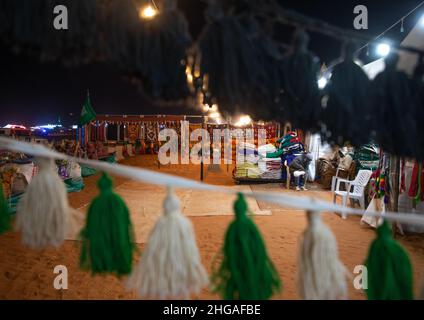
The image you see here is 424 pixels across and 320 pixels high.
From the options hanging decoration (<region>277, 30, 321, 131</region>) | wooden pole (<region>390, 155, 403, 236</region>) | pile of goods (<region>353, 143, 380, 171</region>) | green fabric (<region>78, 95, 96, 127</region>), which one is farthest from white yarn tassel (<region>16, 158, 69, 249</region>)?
green fabric (<region>78, 95, 96, 127</region>)

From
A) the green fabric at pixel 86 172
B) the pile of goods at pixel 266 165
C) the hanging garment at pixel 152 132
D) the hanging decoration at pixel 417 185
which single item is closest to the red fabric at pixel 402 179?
the hanging decoration at pixel 417 185

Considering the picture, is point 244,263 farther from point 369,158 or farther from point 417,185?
point 369,158

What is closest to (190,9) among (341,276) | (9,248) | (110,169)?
(110,169)

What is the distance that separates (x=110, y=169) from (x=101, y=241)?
0.73 feet

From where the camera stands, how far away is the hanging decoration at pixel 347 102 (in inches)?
28.5

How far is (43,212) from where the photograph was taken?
0.79m

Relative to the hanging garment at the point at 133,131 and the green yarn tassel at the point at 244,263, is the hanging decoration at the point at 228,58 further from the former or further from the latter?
the hanging garment at the point at 133,131

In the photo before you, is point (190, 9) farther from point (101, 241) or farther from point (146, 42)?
point (101, 241)

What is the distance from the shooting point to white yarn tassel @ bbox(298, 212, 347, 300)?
28.4 inches

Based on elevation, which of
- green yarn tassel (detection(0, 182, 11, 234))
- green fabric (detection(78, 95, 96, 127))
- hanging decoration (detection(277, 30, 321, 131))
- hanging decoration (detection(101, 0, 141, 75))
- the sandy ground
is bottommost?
the sandy ground

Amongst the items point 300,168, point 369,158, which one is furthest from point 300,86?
point 300,168

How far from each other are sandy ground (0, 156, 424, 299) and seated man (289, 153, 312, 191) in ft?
7.02

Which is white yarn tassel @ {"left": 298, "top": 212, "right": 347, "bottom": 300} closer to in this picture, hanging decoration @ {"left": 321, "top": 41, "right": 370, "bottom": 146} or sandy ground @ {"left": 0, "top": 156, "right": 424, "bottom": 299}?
Answer: hanging decoration @ {"left": 321, "top": 41, "right": 370, "bottom": 146}

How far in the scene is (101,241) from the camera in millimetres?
787
